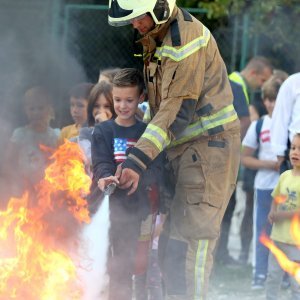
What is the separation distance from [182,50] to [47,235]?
1.40 meters

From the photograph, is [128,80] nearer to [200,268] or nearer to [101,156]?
[101,156]

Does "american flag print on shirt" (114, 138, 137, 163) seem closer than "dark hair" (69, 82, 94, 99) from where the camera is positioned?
Yes

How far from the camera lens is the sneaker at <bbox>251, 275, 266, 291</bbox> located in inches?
306

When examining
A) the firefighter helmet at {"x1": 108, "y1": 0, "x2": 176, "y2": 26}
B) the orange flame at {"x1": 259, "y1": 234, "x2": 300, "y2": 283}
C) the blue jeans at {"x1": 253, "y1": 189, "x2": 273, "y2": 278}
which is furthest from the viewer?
the blue jeans at {"x1": 253, "y1": 189, "x2": 273, "y2": 278}

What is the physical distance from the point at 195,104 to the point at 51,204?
3.69 ft

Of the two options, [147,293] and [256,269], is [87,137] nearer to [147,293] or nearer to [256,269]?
[147,293]

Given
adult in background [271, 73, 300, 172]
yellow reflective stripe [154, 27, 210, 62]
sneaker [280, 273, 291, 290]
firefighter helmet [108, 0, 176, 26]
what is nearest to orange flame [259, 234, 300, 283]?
adult in background [271, 73, 300, 172]

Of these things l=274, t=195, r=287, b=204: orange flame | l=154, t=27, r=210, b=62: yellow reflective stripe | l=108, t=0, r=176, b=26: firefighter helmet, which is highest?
l=108, t=0, r=176, b=26: firefighter helmet

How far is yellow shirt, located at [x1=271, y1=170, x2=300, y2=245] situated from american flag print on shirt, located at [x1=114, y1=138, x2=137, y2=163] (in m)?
1.57

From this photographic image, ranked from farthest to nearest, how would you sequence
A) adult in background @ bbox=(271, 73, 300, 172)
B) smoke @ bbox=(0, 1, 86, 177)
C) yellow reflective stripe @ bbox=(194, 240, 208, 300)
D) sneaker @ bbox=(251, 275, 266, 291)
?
smoke @ bbox=(0, 1, 86, 177)
sneaker @ bbox=(251, 275, 266, 291)
adult in background @ bbox=(271, 73, 300, 172)
yellow reflective stripe @ bbox=(194, 240, 208, 300)

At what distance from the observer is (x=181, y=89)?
17.0ft

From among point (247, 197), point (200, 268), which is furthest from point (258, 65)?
point (200, 268)

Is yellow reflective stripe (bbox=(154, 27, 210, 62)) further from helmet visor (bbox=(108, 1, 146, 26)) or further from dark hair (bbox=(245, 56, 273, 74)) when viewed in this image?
dark hair (bbox=(245, 56, 273, 74))

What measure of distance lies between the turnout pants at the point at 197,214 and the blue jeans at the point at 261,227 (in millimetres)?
2474
